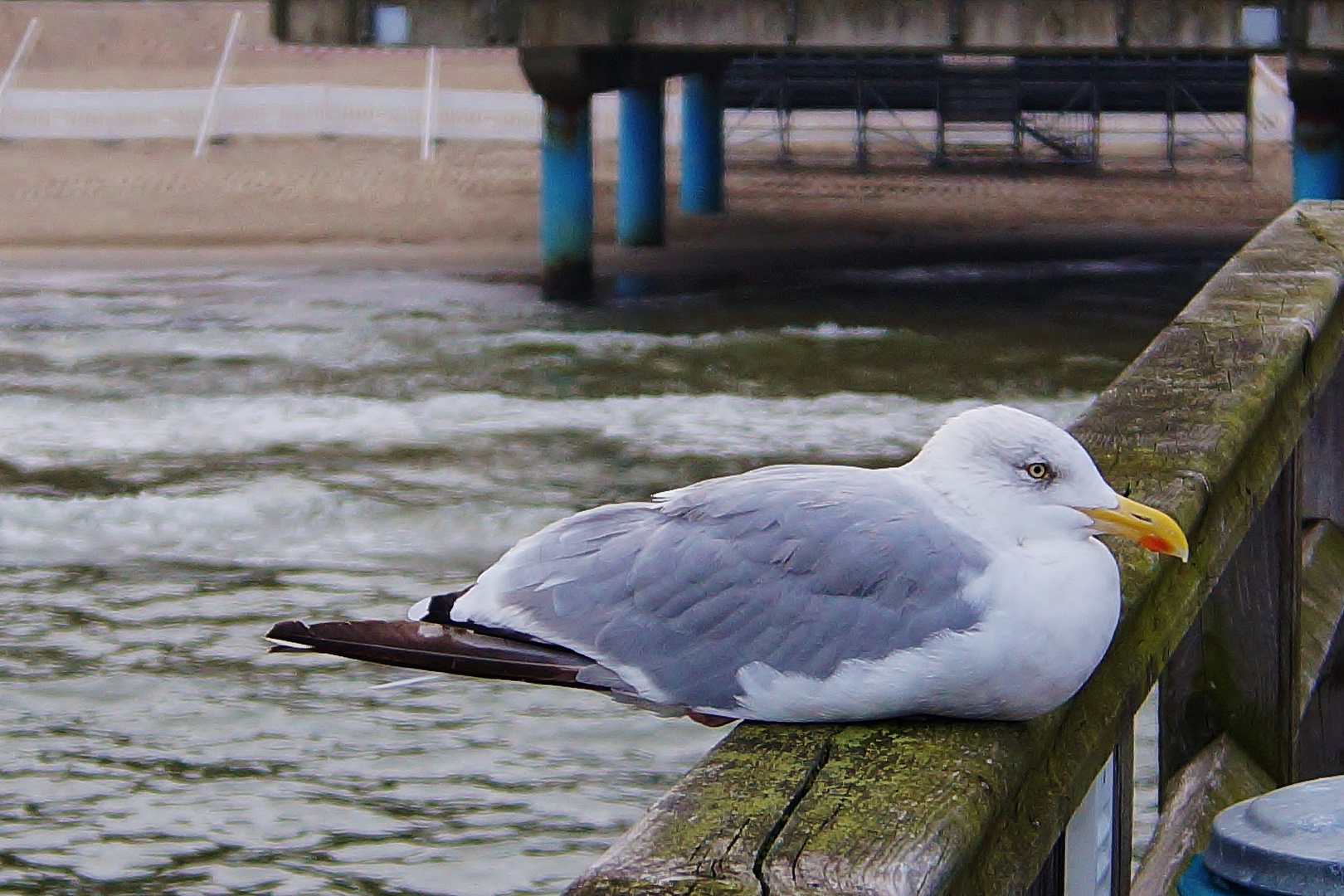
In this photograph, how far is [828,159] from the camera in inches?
964

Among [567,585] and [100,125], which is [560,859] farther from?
[100,125]

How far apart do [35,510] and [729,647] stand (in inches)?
278

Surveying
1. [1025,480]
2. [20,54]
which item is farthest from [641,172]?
[1025,480]

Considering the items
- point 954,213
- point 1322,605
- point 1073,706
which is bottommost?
point 954,213

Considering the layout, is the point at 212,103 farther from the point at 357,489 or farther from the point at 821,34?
the point at 357,489

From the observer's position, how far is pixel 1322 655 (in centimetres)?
362

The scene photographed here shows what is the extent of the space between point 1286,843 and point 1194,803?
0.94 m

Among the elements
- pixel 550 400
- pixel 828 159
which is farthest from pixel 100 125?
pixel 550 400

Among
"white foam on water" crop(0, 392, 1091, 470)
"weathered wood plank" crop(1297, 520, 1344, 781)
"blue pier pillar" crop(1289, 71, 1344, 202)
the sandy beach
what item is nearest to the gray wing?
"weathered wood plank" crop(1297, 520, 1344, 781)

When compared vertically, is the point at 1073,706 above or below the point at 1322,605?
above

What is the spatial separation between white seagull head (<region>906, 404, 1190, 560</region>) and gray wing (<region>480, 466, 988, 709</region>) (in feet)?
0.15

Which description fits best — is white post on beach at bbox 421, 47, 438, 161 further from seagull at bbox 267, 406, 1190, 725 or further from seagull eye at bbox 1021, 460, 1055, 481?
seagull eye at bbox 1021, 460, 1055, 481

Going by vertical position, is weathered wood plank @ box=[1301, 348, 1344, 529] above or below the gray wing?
below

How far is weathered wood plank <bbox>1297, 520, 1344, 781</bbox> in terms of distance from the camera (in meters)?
3.63
